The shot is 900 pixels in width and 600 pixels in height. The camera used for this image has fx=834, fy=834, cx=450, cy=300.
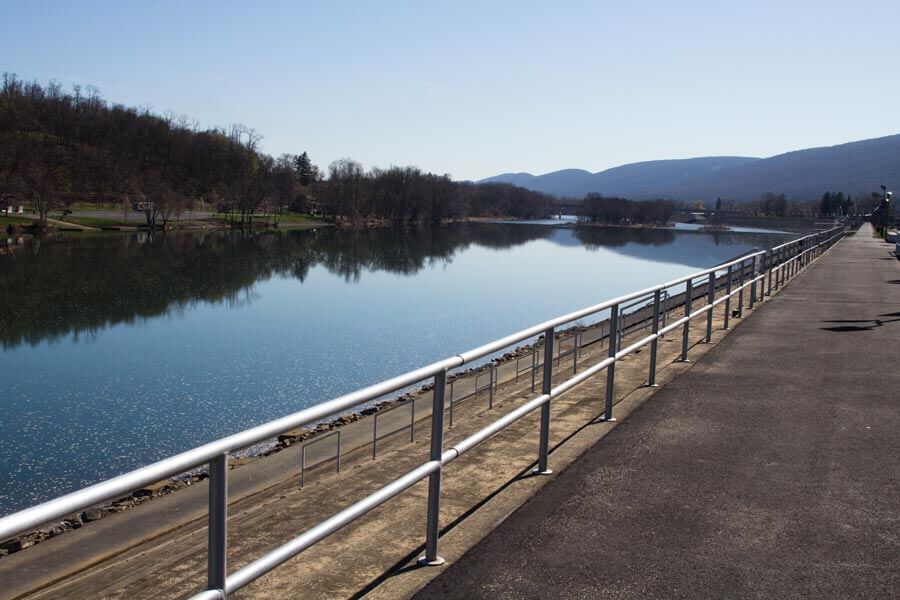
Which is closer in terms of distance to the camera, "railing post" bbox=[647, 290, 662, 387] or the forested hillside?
"railing post" bbox=[647, 290, 662, 387]

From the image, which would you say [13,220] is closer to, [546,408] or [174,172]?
[174,172]

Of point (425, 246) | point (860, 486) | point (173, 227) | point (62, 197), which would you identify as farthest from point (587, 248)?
point (860, 486)

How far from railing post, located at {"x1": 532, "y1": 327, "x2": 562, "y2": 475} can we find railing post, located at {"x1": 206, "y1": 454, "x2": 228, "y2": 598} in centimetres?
295

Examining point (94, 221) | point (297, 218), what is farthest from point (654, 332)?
point (297, 218)

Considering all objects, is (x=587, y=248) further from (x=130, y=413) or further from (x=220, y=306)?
(x=130, y=413)

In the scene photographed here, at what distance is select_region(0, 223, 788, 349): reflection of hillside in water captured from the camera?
117ft

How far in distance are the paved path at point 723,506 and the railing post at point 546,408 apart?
169mm

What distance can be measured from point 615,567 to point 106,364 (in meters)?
24.4

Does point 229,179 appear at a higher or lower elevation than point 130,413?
A: higher

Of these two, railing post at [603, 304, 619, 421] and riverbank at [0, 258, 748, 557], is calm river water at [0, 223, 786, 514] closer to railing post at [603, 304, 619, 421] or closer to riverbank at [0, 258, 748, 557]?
riverbank at [0, 258, 748, 557]

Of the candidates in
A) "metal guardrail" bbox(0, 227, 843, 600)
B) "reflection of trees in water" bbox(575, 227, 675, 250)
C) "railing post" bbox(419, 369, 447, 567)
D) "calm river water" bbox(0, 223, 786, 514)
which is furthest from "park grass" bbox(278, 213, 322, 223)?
"railing post" bbox(419, 369, 447, 567)

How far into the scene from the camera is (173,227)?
113m

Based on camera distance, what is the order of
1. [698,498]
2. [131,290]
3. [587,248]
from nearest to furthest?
[698,498]
[131,290]
[587,248]

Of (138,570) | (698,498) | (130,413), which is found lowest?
(130,413)
